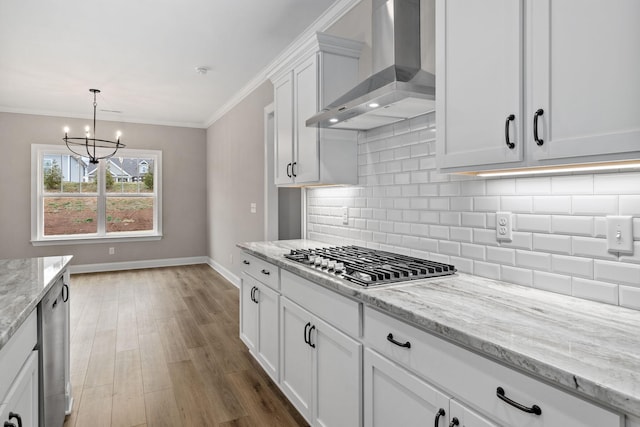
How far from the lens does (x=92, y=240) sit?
6441 millimetres

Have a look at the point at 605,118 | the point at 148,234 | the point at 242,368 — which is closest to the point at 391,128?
the point at 605,118

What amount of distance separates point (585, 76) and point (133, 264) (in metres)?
7.06

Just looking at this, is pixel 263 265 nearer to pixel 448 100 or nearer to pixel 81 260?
pixel 448 100

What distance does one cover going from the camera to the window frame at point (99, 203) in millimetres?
6059

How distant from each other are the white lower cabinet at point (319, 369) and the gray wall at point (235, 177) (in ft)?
7.51

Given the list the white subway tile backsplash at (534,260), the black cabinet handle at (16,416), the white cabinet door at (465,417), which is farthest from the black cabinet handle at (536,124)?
the black cabinet handle at (16,416)

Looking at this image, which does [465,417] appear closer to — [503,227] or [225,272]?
[503,227]

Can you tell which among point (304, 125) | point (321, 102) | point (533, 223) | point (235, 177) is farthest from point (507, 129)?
point (235, 177)

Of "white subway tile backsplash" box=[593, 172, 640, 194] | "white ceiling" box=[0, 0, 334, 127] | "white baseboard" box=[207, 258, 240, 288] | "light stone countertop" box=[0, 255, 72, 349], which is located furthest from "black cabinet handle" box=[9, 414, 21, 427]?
"white baseboard" box=[207, 258, 240, 288]

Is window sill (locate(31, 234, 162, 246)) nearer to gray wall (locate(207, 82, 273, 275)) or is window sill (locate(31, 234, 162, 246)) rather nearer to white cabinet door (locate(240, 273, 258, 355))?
gray wall (locate(207, 82, 273, 275))

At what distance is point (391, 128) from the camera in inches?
96.1

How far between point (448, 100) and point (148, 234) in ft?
21.4

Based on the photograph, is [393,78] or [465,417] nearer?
[465,417]

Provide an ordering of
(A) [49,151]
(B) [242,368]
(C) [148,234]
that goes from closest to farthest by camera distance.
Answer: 1. (B) [242,368]
2. (A) [49,151]
3. (C) [148,234]
